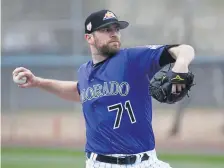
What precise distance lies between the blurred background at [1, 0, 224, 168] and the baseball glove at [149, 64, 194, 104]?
8406 mm

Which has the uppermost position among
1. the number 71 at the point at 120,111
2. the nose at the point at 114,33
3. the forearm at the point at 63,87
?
the nose at the point at 114,33

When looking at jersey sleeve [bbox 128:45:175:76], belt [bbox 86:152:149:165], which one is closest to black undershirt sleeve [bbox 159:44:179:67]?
jersey sleeve [bbox 128:45:175:76]

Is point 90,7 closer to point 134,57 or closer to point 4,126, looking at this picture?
point 4,126

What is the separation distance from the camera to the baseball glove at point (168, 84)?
138 inches

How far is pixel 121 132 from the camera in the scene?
13.3 feet

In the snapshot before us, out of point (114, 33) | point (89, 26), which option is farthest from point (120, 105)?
point (89, 26)

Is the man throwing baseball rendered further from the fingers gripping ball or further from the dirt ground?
the dirt ground

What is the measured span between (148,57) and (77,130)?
8897mm

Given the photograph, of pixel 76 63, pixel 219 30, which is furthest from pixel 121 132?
pixel 219 30

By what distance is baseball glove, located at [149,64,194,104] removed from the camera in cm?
352

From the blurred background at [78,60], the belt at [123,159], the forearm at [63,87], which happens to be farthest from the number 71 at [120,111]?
the blurred background at [78,60]

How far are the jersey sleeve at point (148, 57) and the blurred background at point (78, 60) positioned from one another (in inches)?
321

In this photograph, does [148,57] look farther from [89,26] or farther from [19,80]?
[19,80]

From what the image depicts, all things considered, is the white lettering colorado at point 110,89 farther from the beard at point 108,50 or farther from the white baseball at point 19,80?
the white baseball at point 19,80
